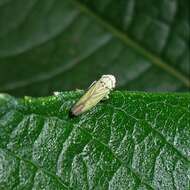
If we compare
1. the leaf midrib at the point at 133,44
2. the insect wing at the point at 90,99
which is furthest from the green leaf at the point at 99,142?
the leaf midrib at the point at 133,44

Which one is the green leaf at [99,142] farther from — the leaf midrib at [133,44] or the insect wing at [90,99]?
the leaf midrib at [133,44]

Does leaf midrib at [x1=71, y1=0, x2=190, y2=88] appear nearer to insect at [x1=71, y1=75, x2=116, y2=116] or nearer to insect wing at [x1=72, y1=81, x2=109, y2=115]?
insect at [x1=71, y1=75, x2=116, y2=116]

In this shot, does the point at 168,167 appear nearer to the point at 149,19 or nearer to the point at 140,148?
the point at 140,148

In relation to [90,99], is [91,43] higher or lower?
higher

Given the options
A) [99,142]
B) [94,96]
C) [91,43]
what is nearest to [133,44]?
[91,43]

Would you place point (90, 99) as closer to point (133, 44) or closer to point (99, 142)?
point (99, 142)

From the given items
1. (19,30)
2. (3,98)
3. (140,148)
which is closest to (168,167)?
(140,148)
